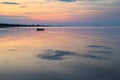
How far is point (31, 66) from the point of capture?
16344 mm

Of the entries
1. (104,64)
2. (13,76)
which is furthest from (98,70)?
(13,76)

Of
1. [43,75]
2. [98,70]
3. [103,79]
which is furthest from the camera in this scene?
[98,70]

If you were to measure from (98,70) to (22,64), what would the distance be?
5.56 m

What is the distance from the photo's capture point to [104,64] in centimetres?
1694

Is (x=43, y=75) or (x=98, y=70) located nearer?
(x=43, y=75)

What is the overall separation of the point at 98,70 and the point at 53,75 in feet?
10.3

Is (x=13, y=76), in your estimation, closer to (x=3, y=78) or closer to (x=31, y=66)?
(x=3, y=78)

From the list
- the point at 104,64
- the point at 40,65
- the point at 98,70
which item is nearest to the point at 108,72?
the point at 98,70

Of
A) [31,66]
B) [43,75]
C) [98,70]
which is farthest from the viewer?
[31,66]

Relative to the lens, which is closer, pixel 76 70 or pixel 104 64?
pixel 76 70

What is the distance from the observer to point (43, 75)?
13289 millimetres

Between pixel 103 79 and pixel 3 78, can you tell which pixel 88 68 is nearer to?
pixel 103 79

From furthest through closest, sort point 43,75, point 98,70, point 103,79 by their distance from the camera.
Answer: point 98,70 → point 43,75 → point 103,79

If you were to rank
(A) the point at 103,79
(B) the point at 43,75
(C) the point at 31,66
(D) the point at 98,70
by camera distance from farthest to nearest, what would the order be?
(C) the point at 31,66 → (D) the point at 98,70 → (B) the point at 43,75 → (A) the point at 103,79
